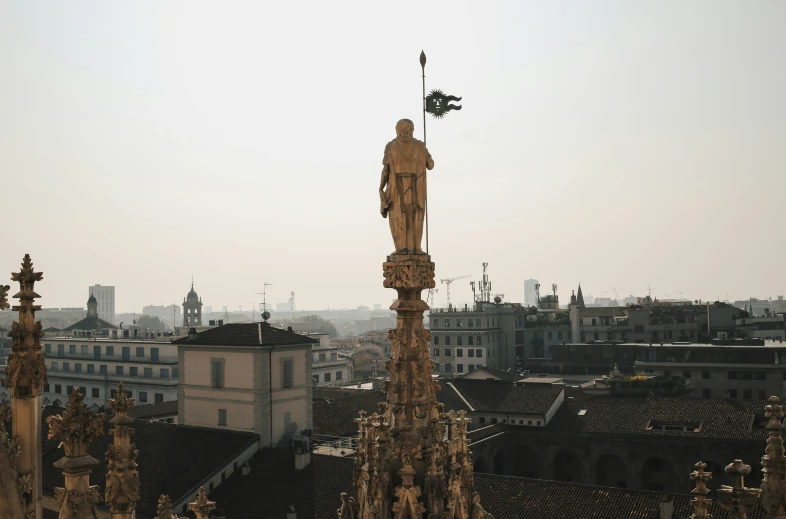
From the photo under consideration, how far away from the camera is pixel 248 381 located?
3931cm

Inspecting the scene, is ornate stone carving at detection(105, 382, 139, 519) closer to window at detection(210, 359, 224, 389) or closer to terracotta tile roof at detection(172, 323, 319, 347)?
terracotta tile roof at detection(172, 323, 319, 347)

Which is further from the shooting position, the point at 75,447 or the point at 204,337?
the point at 204,337

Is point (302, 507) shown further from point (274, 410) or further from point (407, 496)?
point (407, 496)

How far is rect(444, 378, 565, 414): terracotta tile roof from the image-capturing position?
175 ft

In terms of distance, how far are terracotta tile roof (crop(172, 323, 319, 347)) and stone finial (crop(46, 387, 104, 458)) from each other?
Answer: 3301 cm

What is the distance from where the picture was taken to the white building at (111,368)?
66812 mm

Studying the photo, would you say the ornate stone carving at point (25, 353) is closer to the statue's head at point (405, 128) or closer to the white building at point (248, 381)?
the statue's head at point (405, 128)

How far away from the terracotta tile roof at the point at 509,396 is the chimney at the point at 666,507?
944 inches

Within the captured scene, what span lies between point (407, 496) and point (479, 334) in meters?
88.2

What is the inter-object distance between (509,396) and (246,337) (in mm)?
22952

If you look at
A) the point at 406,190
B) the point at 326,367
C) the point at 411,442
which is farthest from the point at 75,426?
the point at 326,367

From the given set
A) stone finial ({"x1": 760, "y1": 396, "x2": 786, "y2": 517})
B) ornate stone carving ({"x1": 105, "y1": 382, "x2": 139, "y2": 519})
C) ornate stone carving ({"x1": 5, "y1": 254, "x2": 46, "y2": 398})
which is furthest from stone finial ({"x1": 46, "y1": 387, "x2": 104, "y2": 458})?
stone finial ({"x1": 760, "y1": 396, "x2": 786, "y2": 517})

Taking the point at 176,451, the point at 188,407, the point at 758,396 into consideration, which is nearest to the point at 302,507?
the point at 176,451

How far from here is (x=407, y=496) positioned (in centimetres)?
584
